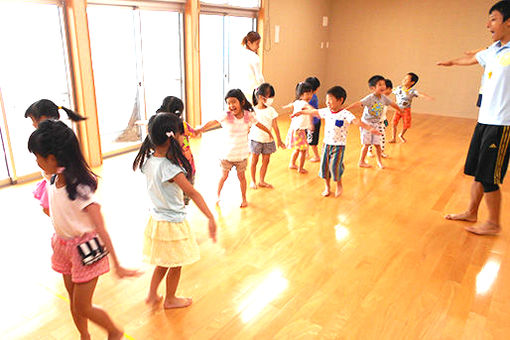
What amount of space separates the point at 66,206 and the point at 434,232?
105 inches

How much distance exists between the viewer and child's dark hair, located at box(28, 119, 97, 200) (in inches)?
56.4

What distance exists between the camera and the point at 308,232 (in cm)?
305

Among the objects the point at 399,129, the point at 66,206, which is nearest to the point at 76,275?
the point at 66,206

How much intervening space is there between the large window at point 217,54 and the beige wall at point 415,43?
9.87 feet

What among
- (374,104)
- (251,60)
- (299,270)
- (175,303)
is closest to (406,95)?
(374,104)

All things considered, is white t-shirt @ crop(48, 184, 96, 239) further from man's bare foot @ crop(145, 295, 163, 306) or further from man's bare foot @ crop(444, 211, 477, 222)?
man's bare foot @ crop(444, 211, 477, 222)

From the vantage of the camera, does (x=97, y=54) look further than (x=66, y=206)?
Yes

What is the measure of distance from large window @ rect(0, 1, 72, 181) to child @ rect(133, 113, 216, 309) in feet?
8.81

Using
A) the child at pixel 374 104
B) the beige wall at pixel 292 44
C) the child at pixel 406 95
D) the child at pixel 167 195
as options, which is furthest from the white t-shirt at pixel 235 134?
the beige wall at pixel 292 44

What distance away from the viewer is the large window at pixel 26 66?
151 inches

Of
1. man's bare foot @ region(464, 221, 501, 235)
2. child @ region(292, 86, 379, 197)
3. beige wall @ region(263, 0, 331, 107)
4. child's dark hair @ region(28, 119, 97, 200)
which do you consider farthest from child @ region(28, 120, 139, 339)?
beige wall @ region(263, 0, 331, 107)

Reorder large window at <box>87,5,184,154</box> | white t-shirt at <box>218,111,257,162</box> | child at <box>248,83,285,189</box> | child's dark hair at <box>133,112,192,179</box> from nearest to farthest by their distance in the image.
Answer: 1. child's dark hair at <box>133,112,192,179</box>
2. white t-shirt at <box>218,111,257,162</box>
3. child at <box>248,83,285,189</box>
4. large window at <box>87,5,184,154</box>

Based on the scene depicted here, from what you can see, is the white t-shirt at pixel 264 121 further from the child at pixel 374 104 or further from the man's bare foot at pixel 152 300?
the man's bare foot at pixel 152 300

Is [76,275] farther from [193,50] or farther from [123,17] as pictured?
[193,50]
